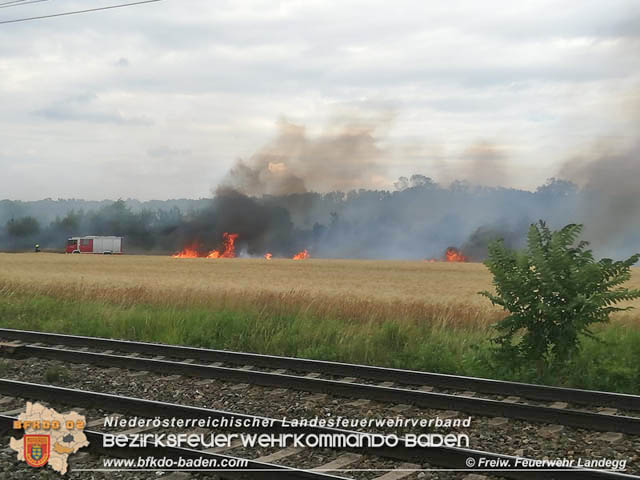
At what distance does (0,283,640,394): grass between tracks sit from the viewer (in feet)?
38.9

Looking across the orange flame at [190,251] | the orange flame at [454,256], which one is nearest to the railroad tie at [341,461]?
the orange flame at [190,251]

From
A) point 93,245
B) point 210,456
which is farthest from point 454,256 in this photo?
point 210,456

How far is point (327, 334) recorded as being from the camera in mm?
14992

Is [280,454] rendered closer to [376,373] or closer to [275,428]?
[275,428]

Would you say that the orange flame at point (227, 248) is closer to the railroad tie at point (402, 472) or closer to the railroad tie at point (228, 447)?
the railroad tie at point (228, 447)

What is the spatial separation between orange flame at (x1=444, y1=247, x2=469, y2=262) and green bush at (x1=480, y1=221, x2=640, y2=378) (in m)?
81.8

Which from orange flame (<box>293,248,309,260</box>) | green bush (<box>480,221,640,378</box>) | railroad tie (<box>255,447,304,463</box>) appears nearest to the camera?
railroad tie (<box>255,447,304,463</box>)

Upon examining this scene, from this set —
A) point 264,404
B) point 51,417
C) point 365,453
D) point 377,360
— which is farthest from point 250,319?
point 365,453

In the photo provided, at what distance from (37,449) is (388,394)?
435cm

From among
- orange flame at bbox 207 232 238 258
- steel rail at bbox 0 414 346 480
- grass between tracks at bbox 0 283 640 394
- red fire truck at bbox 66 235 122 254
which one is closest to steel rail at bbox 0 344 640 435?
grass between tracks at bbox 0 283 640 394

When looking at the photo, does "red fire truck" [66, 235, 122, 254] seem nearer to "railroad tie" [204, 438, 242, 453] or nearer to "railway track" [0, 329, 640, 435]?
"railway track" [0, 329, 640, 435]

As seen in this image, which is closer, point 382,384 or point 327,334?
point 382,384

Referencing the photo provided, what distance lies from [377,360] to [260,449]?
5969 mm

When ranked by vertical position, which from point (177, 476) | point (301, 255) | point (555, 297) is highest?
point (555, 297)
